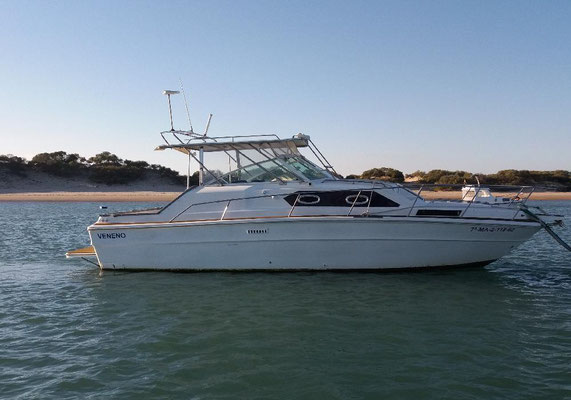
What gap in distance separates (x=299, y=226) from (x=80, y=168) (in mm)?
53561

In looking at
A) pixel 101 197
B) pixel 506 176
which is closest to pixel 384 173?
pixel 506 176

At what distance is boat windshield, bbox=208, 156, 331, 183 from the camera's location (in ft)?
34.3

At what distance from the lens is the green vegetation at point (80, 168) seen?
5441cm

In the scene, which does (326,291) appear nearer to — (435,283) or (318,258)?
(318,258)

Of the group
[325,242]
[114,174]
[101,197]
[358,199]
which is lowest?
[325,242]

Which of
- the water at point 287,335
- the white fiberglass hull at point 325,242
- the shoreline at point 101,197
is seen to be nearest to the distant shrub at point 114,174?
the shoreline at point 101,197

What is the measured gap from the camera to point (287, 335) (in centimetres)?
630

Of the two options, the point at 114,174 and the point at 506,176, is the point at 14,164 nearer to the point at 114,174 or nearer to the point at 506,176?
the point at 114,174

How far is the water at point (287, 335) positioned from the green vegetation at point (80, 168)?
1863 inches

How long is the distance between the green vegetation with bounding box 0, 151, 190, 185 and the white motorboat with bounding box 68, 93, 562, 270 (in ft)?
156

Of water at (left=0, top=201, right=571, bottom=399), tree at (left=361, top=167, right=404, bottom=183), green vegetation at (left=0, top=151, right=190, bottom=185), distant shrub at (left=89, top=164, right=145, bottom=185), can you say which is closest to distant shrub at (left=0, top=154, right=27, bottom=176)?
green vegetation at (left=0, top=151, right=190, bottom=185)

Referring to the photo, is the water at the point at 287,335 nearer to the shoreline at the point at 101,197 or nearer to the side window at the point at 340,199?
the side window at the point at 340,199

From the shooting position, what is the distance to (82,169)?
5666 cm

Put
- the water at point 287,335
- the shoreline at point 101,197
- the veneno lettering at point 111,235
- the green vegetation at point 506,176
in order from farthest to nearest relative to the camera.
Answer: the green vegetation at point 506,176
the shoreline at point 101,197
the veneno lettering at point 111,235
the water at point 287,335
